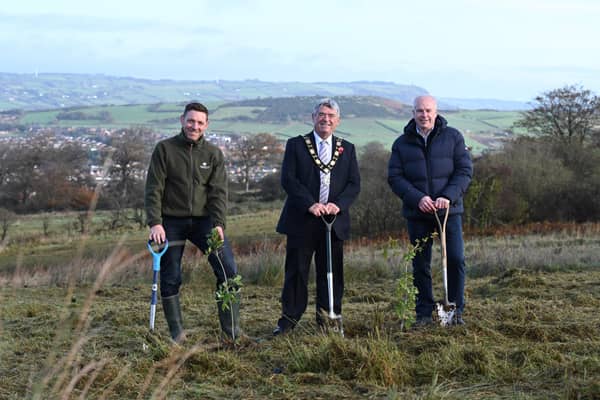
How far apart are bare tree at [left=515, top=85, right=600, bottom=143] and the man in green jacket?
3591 cm

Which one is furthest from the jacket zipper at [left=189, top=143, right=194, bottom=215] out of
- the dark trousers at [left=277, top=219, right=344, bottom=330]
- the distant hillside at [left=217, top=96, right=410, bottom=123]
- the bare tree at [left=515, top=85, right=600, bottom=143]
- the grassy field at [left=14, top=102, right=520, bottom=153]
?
the distant hillside at [left=217, top=96, right=410, bottom=123]

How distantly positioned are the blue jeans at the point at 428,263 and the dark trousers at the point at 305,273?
0.67 m

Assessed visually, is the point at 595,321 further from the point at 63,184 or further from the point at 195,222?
the point at 63,184

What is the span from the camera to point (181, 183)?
5957 mm

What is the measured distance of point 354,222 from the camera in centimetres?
3012

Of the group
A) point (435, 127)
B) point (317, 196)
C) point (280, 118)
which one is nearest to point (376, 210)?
point (435, 127)

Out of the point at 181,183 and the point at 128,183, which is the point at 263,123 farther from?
the point at 181,183

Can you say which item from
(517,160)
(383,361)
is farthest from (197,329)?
(517,160)

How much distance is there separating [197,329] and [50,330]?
1.34 m

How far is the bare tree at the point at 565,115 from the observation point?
39.6 m

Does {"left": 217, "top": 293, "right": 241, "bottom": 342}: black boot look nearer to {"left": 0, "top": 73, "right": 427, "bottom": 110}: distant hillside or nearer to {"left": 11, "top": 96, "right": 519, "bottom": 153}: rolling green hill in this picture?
{"left": 11, "top": 96, "right": 519, "bottom": 153}: rolling green hill

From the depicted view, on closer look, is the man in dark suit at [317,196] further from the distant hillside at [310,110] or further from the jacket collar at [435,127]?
the distant hillside at [310,110]

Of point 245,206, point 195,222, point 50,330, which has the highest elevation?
point 195,222

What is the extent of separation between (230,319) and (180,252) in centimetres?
67
